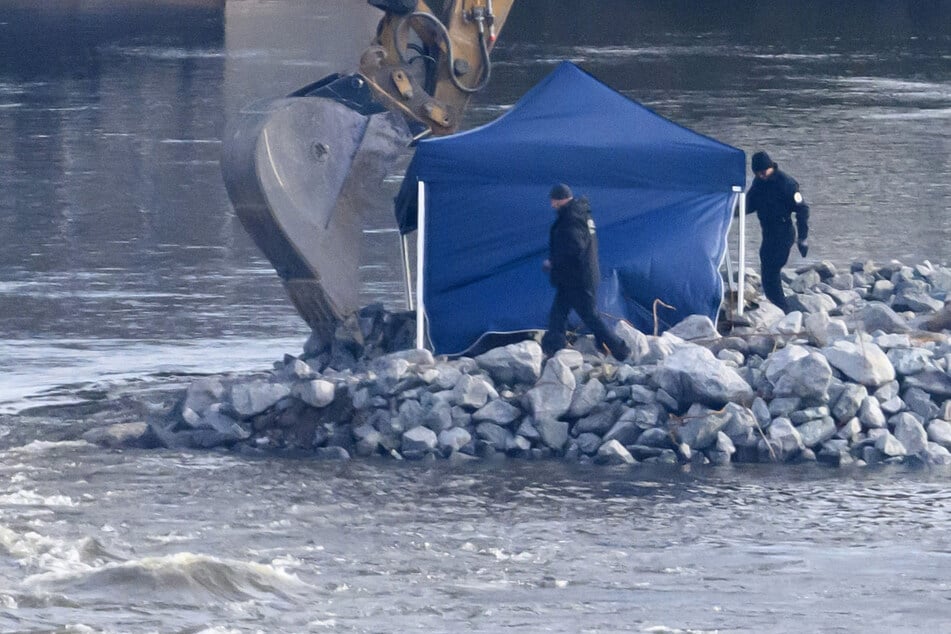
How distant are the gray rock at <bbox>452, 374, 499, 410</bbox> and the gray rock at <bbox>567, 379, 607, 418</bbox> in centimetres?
55

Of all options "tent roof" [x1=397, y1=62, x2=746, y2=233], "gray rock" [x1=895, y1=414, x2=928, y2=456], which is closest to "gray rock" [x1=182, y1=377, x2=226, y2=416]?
"tent roof" [x1=397, y1=62, x2=746, y2=233]

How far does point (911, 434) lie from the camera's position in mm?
11906

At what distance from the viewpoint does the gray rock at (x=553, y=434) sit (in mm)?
12031

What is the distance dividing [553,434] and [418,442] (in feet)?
3.04

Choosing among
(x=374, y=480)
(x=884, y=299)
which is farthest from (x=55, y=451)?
(x=884, y=299)

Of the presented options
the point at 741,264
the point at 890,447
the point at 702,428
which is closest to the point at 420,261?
the point at 741,264

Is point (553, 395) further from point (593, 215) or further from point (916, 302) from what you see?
point (916, 302)

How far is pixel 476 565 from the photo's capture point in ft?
32.3

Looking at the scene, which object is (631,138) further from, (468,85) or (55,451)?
(55,451)

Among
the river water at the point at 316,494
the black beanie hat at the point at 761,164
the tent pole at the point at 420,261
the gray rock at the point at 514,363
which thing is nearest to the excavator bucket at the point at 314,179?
the tent pole at the point at 420,261

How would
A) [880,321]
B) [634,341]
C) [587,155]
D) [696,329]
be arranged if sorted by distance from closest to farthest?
[634,341], [696,329], [587,155], [880,321]

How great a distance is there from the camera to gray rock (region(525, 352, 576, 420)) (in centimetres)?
1207

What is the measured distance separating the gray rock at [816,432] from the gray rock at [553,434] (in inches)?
62.7

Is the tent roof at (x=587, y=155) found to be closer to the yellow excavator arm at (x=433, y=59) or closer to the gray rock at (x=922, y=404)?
the yellow excavator arm at (x=433, y=59)
